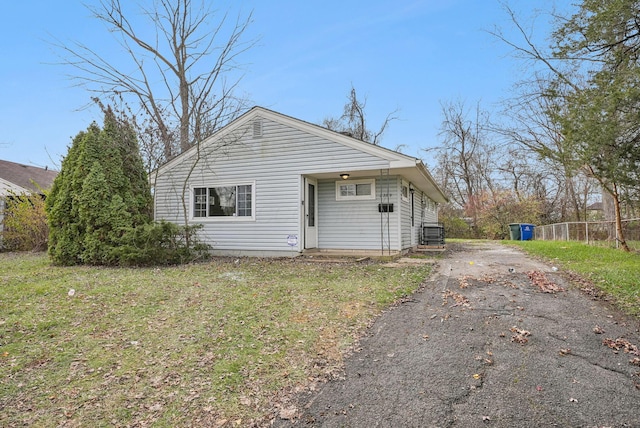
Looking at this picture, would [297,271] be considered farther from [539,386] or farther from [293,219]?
[539,386]

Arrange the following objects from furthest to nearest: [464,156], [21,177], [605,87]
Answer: [464,156] → [21,177] → [605,87]

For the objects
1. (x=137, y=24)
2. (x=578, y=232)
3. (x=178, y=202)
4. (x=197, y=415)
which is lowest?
(x=197, y=415)

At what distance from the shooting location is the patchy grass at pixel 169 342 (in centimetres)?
245

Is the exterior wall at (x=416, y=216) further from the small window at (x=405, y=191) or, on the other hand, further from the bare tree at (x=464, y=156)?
the bare tree at (x=464, y=156)

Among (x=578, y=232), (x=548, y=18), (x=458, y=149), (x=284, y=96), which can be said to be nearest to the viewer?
(x=548, y=18)

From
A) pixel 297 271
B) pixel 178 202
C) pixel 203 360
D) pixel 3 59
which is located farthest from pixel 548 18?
pixel 3 59

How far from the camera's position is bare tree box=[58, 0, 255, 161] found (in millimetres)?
12945

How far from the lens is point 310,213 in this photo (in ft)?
34.7

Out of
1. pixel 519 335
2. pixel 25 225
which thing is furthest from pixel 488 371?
pixel 25 225

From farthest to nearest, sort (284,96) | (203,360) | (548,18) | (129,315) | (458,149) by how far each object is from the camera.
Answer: (458,149), (284,96), (548,18), (129,315), (203,360)

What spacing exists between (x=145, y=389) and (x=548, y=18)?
923cm

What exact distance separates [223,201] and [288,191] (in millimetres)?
2315

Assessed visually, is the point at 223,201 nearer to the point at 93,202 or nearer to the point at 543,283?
the point at 93,202

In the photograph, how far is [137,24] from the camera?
14.8 meters
